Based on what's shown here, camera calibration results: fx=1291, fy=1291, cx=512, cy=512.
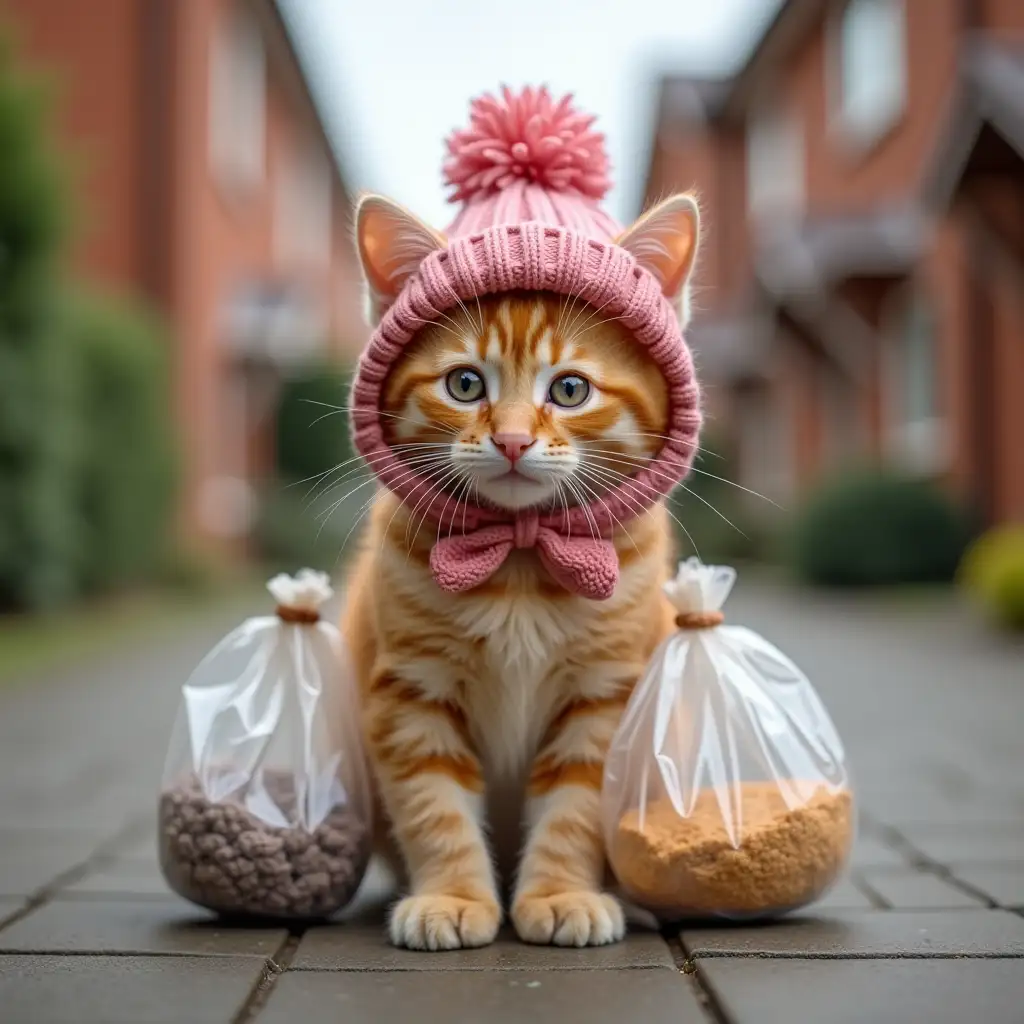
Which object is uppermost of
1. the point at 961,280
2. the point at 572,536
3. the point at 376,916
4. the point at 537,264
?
the point at 961,280

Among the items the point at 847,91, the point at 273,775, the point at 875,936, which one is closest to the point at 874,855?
the point at 875,936

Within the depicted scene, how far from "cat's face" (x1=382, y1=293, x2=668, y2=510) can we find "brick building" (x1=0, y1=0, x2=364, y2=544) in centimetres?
781

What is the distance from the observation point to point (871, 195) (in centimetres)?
1239

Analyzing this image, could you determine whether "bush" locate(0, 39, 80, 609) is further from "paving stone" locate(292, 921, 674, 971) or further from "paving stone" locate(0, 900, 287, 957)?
"paving stone" locate(292, 921, 674, 971)

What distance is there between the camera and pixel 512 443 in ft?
5.98

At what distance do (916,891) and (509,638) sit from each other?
970 mm

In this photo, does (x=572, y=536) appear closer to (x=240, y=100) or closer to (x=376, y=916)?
(x=376, y=916)

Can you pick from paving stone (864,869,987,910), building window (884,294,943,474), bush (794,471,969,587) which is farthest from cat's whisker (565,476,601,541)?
building window (884,294,943,474)

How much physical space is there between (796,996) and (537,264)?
A: 106 cm

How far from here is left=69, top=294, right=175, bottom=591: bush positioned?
A: 901cm

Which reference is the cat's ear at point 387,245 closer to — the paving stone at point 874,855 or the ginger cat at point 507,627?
the ginger cat at point 507,627

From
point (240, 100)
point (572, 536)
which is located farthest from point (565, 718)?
point (240, 100)

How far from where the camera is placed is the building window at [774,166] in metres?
15.4

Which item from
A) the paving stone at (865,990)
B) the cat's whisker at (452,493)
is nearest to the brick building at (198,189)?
the cat's whisker at (452,493)
